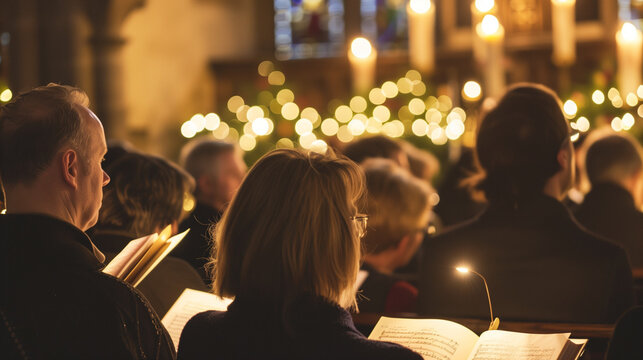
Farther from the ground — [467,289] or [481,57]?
[481,57]

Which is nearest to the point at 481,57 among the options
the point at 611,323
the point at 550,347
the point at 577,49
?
the point at 611,323

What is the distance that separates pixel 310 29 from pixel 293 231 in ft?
28.9

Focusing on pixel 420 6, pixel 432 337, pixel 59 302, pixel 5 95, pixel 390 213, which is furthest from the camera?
pixel 5 95

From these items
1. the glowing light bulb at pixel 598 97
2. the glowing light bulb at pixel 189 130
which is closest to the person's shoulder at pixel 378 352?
the glowing light bulb at pixel 598 97

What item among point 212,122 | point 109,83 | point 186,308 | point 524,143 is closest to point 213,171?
point 186,308

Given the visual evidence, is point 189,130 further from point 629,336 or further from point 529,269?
point 629,336

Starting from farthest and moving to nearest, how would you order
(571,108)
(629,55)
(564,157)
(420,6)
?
(571,108), (420,6), (629,55), (564,157)

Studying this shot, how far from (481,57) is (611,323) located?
2.80 m

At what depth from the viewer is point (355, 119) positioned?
22.7 ft

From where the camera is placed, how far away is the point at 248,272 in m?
1.74

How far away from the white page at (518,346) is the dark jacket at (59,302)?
719 millimetres

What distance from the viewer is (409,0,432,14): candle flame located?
215 inches

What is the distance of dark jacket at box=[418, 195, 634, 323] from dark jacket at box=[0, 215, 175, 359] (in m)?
1.10

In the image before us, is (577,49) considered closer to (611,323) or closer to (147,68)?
(147,68)
